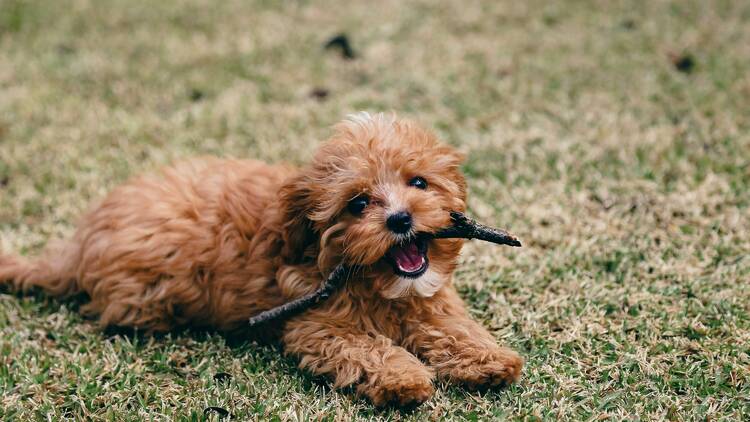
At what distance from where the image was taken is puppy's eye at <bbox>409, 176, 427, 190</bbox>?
3.18 metres

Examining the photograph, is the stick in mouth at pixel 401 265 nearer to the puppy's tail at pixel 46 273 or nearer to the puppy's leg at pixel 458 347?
the puppy's leg at pixel 458 347

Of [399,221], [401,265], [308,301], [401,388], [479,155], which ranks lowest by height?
[401,388]

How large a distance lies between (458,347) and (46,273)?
2195 mm

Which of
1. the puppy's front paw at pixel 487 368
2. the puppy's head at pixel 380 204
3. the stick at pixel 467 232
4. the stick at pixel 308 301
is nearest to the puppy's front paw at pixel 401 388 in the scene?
the puppy's front paw at pixel 487 368

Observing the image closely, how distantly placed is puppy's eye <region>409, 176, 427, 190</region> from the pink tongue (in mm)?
251

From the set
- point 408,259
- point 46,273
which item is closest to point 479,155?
point 408,259

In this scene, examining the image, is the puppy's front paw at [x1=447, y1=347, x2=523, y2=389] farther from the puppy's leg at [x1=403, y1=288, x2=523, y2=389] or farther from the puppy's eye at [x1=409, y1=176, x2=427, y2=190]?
the puppy's eye at [x1=409, y1=176, x2=427, y2=190]

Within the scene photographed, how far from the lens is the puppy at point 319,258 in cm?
309

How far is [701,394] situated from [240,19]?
6103 millimetres

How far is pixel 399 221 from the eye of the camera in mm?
2971

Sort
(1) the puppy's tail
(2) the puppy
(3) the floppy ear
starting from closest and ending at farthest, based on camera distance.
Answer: (2) the puppy, (3) the floppy ear, (1) the puppy's tail

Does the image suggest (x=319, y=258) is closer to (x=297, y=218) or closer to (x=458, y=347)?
(x=297, y=218)

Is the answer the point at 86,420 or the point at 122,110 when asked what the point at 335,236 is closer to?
the point at 86,420

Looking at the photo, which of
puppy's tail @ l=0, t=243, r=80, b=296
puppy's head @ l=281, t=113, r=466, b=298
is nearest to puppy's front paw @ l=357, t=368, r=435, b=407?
puppy's head @ l=281, t=113, r=466, b=298
